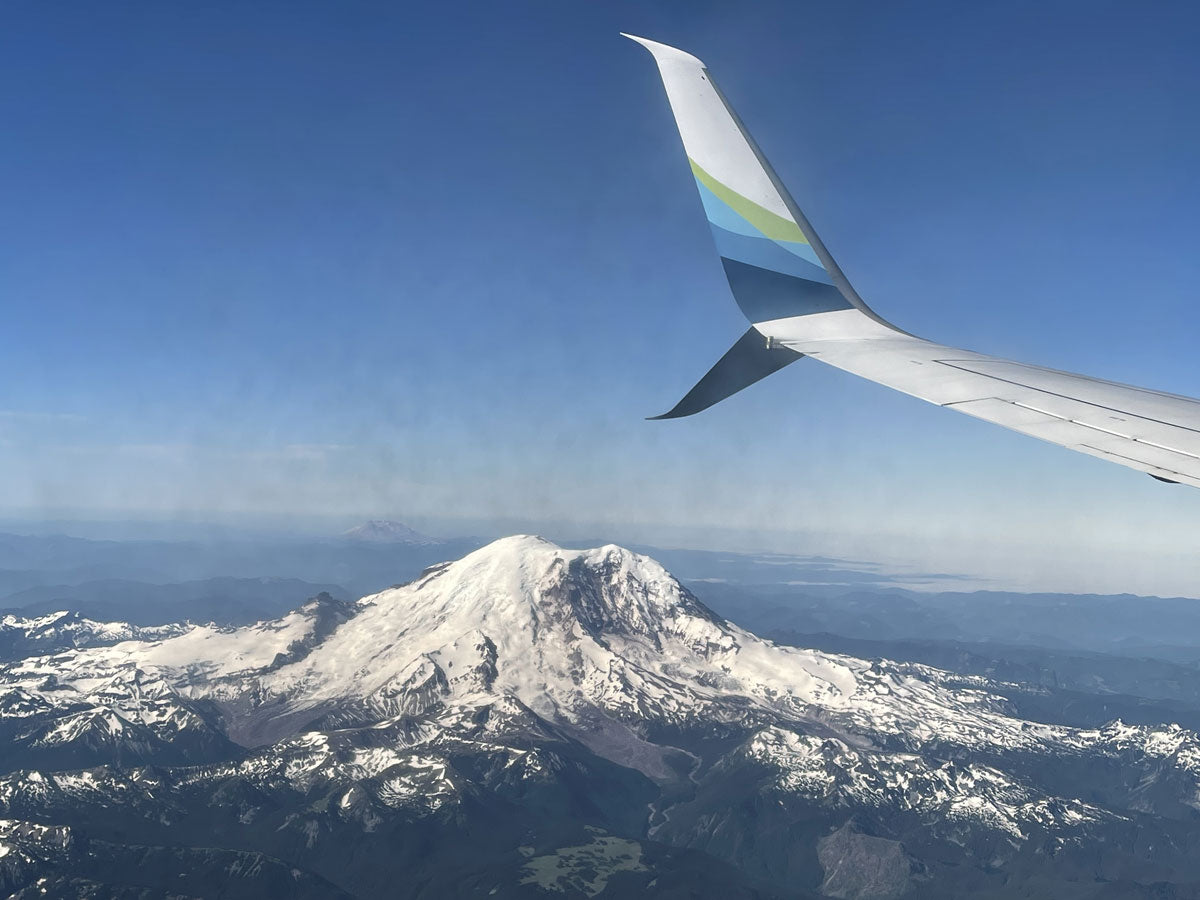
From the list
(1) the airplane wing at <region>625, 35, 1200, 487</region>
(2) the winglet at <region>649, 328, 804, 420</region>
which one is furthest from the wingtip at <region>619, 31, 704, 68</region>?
(2) the winglet at <region>649, 328, 804, 420</region>

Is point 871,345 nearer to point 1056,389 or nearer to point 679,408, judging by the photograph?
point 1056,389

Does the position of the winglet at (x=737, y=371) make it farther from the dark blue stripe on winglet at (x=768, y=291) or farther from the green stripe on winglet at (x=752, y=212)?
the green stripe on winglet at (x=752, y=212)

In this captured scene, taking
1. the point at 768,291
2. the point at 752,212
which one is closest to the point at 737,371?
the point at 768,291

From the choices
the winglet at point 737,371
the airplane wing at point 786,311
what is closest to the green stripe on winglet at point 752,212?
the airplane wing at point 786,311

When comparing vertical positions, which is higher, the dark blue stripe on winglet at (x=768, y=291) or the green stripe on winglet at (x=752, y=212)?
the green stripe on winglet at (x=752, y=212)

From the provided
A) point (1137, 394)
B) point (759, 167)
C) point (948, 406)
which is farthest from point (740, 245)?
point (1137, 394)

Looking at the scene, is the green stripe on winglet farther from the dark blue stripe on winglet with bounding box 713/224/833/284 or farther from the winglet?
the winglet
